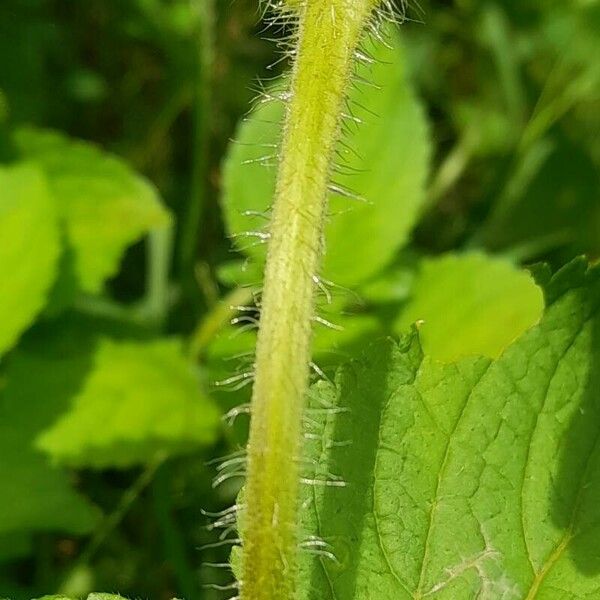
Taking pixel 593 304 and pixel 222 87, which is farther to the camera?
pixel 222 87

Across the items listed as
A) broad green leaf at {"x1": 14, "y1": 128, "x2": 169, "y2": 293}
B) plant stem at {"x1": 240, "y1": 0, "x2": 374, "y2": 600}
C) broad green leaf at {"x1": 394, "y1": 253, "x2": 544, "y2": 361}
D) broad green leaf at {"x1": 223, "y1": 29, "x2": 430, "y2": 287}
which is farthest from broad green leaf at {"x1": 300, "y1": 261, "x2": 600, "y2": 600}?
broad green leaf at {"x1": 14, "y1": 128, "x2": 169, "y2": 293}

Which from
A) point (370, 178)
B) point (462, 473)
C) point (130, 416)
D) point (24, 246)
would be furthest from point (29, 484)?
point (462, 473)

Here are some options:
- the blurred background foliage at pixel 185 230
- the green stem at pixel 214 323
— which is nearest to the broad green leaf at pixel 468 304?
the blurred background foliage at pixel 185 230

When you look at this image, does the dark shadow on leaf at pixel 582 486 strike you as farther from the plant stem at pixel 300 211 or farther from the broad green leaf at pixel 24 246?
the broad green leaf at pixel 24 246

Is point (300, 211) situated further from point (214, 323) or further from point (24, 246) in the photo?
point (214, 323)

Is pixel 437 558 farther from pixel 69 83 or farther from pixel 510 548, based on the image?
pixel 69 83

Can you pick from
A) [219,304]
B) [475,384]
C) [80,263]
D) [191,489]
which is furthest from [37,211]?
[475,384]

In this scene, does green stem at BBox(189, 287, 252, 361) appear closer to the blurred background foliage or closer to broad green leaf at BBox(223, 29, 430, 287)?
the blurred background foliage

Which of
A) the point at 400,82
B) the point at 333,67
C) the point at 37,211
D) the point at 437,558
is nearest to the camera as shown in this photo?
the point at 333,67
